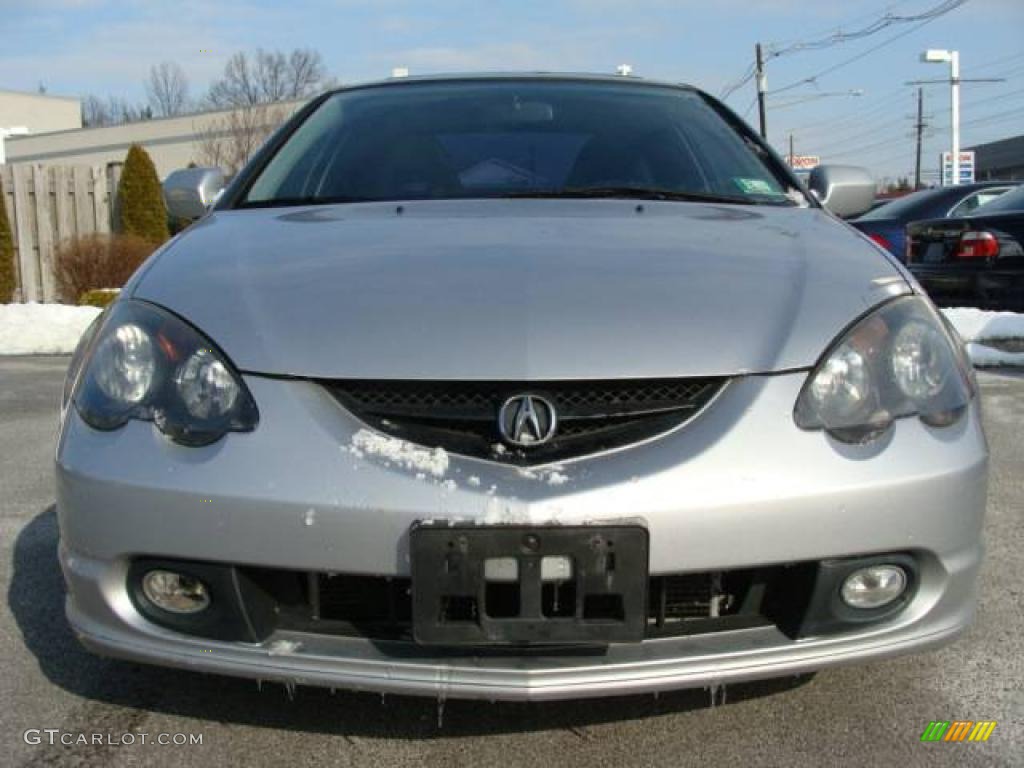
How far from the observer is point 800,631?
186 centimetres

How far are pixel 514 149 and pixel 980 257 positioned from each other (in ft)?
19.3

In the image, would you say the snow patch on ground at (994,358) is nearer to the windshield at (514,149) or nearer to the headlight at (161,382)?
the windshield at (514,149)

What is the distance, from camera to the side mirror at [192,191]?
3.32 metres

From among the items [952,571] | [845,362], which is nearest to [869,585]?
[952,571]

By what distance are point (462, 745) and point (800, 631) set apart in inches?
27.8

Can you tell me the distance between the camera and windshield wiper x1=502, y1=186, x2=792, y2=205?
276cm

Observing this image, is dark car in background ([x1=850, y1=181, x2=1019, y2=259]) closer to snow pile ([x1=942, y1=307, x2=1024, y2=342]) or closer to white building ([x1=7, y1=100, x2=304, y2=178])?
snow pile ([x1=942, y1=307, x2=1024, y2=342])

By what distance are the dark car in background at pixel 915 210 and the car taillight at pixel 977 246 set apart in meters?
2.14

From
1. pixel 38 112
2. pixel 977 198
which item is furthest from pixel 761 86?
pixel 38 112

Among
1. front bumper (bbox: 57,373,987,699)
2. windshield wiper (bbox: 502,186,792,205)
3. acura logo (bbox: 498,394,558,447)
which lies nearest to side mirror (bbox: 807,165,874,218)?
windshield wiper (bbox: 502,186,792,205)

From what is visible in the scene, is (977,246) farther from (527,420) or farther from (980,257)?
(527,420)

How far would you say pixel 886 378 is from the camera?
194cm

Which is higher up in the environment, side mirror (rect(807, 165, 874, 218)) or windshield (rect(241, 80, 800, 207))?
windshield (rect(241, 80, 800, 207))

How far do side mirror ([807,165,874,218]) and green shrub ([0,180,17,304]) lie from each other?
40.1 ft
